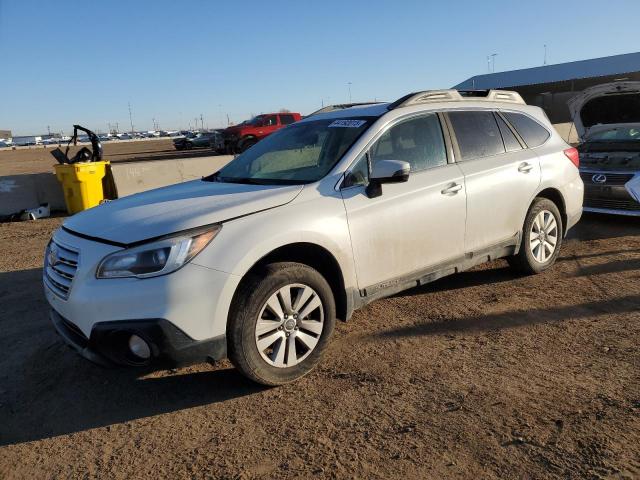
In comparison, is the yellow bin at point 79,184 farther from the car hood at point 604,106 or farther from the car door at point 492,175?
the car hood at point 604,106

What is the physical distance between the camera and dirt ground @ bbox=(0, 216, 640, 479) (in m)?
2.56

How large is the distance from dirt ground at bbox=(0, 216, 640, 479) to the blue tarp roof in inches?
1686

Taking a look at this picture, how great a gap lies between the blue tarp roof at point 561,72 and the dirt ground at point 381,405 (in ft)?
141

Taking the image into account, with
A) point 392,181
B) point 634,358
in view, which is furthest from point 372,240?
point 634,358

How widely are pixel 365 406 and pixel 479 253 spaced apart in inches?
81.4

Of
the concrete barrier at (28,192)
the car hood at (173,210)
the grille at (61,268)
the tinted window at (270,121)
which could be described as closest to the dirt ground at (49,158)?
the concrete barrier at (28,192)

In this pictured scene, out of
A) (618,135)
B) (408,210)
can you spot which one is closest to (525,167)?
(408,210)

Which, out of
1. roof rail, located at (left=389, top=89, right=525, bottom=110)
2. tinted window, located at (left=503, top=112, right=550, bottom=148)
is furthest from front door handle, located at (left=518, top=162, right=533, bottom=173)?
roof rail, located at (left=389, top=89, right=525, bottom=110)

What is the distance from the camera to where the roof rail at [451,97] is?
167 inches

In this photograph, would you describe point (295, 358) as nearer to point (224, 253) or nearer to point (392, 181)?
point (224, 253)

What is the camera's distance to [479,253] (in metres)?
A: 4.53

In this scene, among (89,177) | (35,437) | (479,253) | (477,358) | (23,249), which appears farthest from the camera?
(89,177)

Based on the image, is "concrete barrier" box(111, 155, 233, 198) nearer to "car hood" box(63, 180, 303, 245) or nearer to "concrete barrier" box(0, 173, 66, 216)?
"concrete barrier" box(0, 173, 66, 216)

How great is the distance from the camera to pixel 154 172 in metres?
11.2
